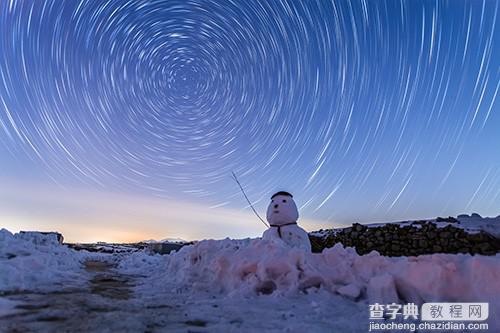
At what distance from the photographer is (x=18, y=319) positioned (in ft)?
9.21

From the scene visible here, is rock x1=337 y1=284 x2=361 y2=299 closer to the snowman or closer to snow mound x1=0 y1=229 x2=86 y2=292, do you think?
snow mound x1=0 y1=229 x2=86 y2=292

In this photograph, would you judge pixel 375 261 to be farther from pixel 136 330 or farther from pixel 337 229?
pixel 337 229

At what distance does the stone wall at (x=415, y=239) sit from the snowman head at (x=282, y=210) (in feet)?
17.2

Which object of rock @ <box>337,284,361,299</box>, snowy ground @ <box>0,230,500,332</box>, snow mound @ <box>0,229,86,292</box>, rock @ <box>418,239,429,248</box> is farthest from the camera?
rock @ <box>418,239,429,248</box>

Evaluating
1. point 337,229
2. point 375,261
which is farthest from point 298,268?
point 337,229

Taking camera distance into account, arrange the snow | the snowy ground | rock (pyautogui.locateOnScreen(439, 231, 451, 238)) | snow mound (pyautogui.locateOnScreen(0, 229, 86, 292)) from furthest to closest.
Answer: rock (pyautogui.locateOnScreen(439, 231, 451, 238))
snow mound (pyautogui.locateOnScreen(0, 229, 86, 292))
the snow
the snowy ground

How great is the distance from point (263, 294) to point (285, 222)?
6168mm

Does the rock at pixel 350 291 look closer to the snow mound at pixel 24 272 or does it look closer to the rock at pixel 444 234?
the snow mound at pixel 24 272

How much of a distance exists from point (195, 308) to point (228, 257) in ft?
6.99

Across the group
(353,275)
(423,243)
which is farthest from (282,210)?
Result: (423,243)

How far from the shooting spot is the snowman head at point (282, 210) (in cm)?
1052

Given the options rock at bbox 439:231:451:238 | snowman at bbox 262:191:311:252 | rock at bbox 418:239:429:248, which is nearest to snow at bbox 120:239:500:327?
snowman at bbox 262:191:311:252

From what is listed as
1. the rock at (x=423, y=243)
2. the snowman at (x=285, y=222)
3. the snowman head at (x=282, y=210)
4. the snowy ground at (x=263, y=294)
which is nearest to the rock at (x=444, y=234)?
the rock at (x=423, y=243)

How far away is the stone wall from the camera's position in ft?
39.2
